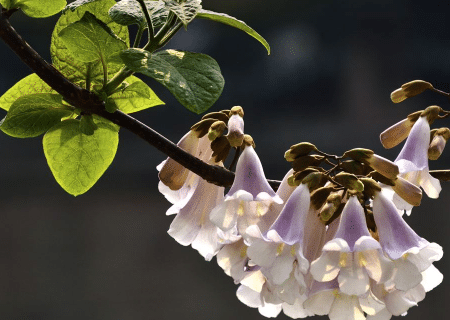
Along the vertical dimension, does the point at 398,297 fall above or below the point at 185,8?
below

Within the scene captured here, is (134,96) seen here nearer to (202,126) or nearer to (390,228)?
(202,126)

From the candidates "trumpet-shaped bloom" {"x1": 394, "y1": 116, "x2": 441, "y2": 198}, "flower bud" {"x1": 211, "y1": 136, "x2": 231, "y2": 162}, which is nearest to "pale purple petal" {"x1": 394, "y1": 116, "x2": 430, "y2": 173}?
"trumpet-shaped bloom" {"x1": 394, "y1": 116, "x2": 441, "y2": 198}

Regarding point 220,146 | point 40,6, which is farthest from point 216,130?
point 40,6

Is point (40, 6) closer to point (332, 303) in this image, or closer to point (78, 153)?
point (78, 153)

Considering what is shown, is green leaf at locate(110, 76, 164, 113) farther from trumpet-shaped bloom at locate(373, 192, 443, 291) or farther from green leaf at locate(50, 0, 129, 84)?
trumpet-shaped bloom at locate(373, 192, 443, 291)

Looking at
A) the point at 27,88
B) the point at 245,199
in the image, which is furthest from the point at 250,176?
the point at 27,88
